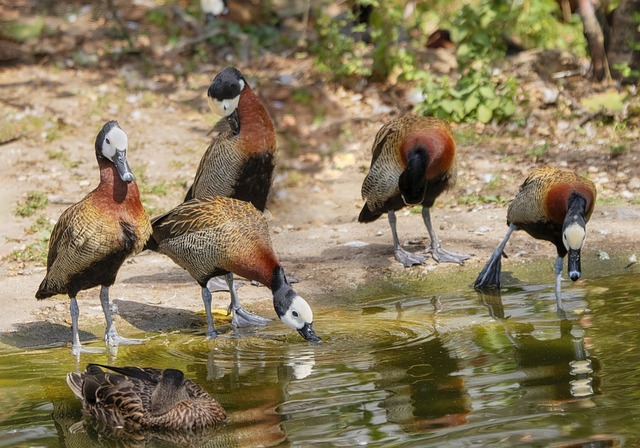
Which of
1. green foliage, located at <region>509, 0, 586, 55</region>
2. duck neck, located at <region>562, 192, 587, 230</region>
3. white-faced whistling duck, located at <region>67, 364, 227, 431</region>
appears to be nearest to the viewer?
white-faced whistling duck, located at <region>67, 364, 227, 431</region>

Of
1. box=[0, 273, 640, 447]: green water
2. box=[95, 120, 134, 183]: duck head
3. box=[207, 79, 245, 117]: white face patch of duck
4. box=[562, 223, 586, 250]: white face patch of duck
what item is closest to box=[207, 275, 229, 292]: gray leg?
box=[0, 273, 640, 447]: green water

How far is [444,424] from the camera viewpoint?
465cm

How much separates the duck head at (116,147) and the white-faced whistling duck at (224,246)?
651 mm

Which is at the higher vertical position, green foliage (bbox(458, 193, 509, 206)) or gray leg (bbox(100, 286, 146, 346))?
green foliage (bbox(458, 193, 509, 206))

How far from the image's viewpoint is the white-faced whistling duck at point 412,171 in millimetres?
7785

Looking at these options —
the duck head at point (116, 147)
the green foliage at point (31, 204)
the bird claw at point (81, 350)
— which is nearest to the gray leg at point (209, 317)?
the bird claw at point (81, 350)

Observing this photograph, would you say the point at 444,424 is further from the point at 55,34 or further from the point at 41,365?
the point at 55,34

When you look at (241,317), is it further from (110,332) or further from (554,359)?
(554,359)

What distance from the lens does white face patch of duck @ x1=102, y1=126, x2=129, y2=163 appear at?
20.4 feet

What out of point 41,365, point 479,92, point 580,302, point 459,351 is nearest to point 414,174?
point 580,302

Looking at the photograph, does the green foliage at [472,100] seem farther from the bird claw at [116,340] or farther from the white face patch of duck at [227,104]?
the bird claw at [116,340]

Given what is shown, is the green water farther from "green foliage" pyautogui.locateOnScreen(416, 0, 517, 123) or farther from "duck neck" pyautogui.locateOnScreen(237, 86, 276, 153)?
"green foliage" pyautogui.locateOnScreen(416, 0, 517, 123)

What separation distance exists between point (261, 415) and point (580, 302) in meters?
2.63

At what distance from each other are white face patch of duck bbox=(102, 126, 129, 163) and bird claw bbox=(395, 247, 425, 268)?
2.61m
